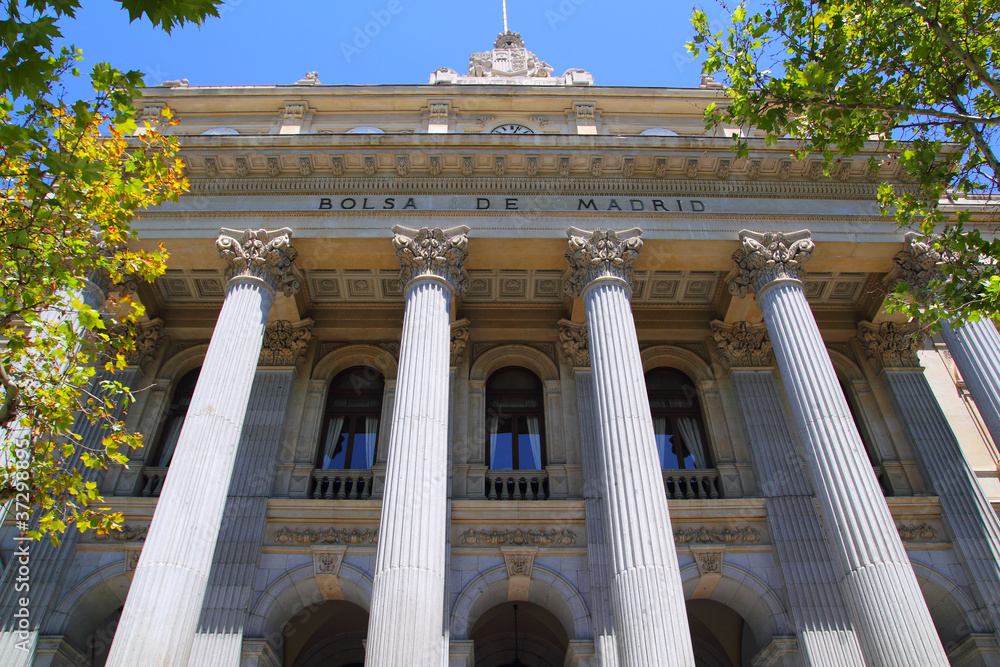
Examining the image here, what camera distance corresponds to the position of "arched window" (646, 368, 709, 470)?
16859 mm

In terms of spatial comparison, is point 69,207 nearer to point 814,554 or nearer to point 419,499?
point 419,499

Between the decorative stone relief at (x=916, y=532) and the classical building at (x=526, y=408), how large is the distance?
51 millimetres

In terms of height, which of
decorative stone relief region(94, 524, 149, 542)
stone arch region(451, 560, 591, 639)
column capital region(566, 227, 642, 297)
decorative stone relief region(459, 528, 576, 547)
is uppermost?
column capital region(566, 227, 642, 297)

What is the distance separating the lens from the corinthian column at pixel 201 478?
404 inches

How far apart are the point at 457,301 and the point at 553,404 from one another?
347 centimetres

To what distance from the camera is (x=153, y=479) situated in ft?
52.4

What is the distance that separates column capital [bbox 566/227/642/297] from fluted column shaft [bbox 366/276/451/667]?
2909 mm

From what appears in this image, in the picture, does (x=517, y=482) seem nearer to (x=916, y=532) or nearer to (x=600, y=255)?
(x=600, y=255)

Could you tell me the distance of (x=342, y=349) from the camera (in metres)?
18.1

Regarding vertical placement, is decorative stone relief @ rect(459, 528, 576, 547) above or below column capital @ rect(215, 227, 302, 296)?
below

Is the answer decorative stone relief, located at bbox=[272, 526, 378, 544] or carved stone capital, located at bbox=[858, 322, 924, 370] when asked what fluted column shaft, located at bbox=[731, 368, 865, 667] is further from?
decorative stone relief, located at bbox=[272, 526, 378, 544]

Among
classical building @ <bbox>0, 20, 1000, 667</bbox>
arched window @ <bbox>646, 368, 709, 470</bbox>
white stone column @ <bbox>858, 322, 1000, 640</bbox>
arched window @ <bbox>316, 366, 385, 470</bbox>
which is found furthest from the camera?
arched window @ <bbox>646, 368, 709, 470</bbox>

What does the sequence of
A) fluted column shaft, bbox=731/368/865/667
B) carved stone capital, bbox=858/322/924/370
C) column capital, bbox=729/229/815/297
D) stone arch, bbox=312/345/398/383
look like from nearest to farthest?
fluted column shaft, bbox=731/368/865/667 → column capital, bbox=729/229/815/297 → carved stone capital, bbox=858/322/924/370 → stone arch, bbox=312/345/398/383

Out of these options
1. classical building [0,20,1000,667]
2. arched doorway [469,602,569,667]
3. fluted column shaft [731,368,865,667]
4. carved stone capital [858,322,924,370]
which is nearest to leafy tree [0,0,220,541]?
classical building [0,20,1000,667]
